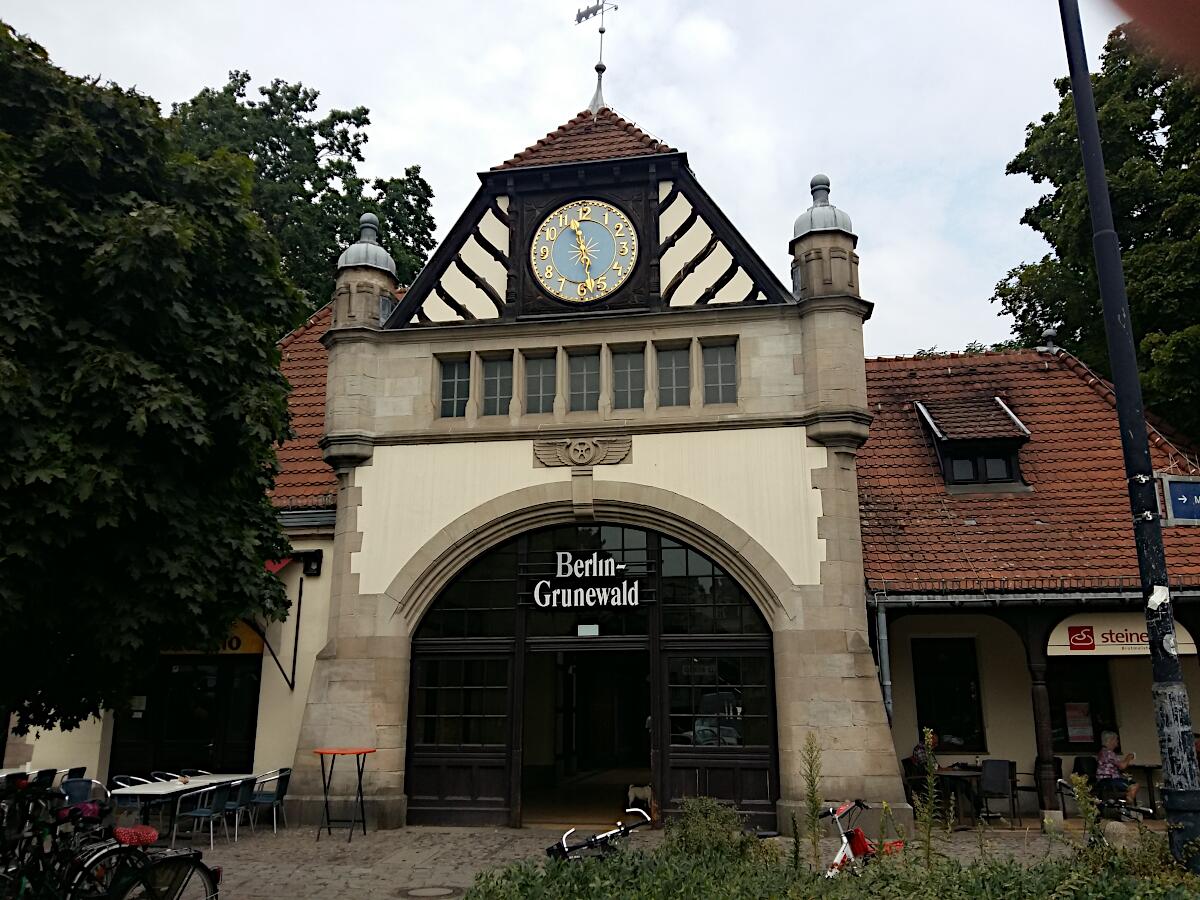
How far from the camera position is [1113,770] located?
1309 cm

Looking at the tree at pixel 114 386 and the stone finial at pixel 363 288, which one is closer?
the tree at pixel 114 386

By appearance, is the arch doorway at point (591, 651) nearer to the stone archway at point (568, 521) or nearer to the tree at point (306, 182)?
the stone archway at point (568, 521)

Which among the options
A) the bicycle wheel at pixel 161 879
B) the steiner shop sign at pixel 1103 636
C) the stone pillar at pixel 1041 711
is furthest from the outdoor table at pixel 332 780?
the steiner shop sign at pixel 1103 636

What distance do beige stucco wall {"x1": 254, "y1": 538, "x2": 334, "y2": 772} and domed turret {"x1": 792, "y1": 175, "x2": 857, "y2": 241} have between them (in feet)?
27.7

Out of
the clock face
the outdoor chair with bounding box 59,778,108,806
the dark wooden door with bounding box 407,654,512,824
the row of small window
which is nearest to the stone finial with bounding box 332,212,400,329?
the row of small window

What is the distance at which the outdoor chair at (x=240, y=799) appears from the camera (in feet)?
40.5

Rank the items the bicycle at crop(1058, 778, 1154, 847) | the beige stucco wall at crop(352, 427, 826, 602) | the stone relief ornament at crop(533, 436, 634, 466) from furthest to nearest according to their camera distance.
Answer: the stone relief ornament at crop(533, 436, 634, 466)
the beige stucco wall at crop(352, 427, 826, 602)
the bicycle at crop(1058, 778, 1154, 847)

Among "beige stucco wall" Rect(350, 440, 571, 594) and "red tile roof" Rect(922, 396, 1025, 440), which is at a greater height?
"red tile roof" Rect(922, 396, 1025, 440)

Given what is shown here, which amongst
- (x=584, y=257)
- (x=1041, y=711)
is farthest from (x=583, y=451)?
(x=1041, y=711)

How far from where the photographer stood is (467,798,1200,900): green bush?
564cm

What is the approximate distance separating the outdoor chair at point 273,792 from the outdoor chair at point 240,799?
3.6 inches

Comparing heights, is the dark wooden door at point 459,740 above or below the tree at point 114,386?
below

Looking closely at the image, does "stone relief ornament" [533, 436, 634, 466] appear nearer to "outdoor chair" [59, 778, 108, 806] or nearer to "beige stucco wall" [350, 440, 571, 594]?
"beige stucco wall" [350, 440, 571, 594]

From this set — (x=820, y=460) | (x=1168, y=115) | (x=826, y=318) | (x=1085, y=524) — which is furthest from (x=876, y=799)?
(x=1168, y=115)
